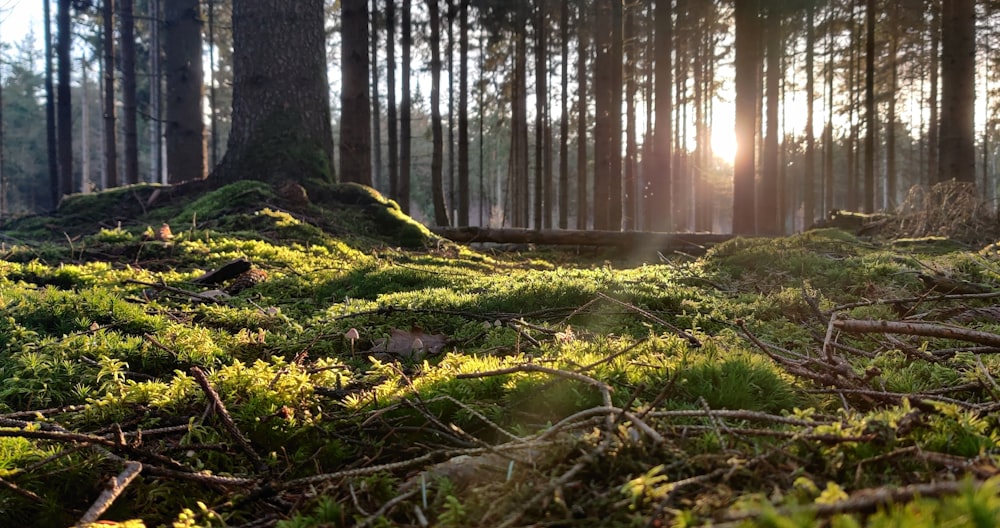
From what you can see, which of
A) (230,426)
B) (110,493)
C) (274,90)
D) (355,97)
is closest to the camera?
(110,493)

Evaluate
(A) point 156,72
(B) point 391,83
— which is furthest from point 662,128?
(A) point 156,72

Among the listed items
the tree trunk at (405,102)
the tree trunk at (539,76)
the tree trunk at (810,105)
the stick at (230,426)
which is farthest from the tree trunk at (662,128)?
the stick at (230,426)

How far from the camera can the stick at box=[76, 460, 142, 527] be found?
1.35 m

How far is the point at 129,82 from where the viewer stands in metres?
17.5

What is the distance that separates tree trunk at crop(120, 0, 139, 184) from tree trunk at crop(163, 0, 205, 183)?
2499 millimetres

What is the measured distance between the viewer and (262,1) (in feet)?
28.3

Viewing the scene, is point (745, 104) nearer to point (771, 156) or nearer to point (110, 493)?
point (771, 156)

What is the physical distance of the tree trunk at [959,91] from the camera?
10.5 metres

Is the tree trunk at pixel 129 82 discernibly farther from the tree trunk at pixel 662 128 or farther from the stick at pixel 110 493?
the stick at pixel 110 493

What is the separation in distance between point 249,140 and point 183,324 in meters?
6.44

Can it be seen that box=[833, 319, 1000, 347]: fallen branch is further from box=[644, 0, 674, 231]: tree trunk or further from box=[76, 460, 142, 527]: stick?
box=[644, 0, 674, 231]: tree trunk

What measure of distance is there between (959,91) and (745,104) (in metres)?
3.79

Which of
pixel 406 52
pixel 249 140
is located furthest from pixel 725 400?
pixel 406 52

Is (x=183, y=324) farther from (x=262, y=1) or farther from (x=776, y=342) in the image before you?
(x=262, y=1)
